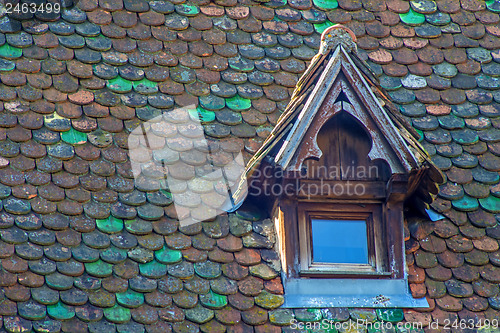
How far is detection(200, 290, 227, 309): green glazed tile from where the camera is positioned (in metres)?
7.44

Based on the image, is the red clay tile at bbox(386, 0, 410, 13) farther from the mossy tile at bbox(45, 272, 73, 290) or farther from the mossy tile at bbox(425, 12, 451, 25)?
the mossy tile at bbox(45, 272, 73, 290)

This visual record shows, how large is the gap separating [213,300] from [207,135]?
1717 mm

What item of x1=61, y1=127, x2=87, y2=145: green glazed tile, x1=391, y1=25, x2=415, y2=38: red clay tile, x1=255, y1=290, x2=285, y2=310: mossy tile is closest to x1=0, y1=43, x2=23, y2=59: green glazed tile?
x1=61, y1=127, x2=87, y2=145: green glazed tile

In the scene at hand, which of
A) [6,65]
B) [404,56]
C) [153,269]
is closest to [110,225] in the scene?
[153,269]

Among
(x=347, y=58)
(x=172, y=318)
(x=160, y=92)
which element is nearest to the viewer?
(x=172, y=318)

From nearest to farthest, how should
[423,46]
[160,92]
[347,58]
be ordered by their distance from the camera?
[347,58]
[160,92]
[423,46]

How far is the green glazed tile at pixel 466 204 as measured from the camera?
829 centimetres

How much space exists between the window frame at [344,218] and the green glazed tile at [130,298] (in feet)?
4.37

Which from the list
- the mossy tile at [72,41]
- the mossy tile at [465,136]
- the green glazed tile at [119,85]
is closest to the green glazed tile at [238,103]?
the green glazed tile at [119,85]

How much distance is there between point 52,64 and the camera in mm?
8758

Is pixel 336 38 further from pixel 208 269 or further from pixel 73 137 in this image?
pixel 73 137

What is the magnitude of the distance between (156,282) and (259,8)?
134 inches

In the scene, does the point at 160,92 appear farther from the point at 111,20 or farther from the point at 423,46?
the point at 423,46

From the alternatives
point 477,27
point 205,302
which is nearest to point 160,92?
point 205,302
